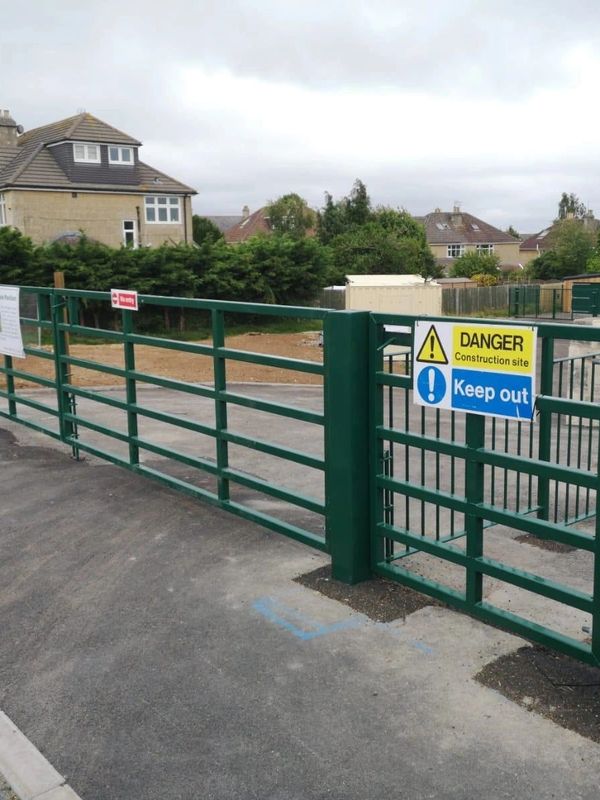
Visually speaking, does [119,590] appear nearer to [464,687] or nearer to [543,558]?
[464,687]

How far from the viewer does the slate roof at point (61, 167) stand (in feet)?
150

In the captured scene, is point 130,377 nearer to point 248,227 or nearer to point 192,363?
point 192,363

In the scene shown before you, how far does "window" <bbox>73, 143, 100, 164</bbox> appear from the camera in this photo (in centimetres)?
4703

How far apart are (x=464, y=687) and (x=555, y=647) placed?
55cm

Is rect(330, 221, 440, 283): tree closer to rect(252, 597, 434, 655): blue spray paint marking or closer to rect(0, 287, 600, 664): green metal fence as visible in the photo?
rect(0, 287, 600, 664): green metal fence

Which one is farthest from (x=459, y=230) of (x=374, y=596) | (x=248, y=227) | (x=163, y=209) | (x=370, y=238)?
(x=374, y=596)

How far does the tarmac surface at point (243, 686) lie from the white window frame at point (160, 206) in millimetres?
46179

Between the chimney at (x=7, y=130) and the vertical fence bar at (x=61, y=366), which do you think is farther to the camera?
the chimney at (x=7, y=130)

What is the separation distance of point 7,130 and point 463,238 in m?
67.4

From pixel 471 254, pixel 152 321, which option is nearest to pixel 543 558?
pixel 152 321

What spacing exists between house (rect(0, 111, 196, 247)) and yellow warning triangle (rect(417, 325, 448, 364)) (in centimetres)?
4220

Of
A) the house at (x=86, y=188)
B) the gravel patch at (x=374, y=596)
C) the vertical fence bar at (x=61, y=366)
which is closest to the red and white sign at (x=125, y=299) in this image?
the vertical fence bar at (x=61, y=366)

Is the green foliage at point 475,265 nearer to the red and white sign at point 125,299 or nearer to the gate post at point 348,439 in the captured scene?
the red and white sign at point 125,299

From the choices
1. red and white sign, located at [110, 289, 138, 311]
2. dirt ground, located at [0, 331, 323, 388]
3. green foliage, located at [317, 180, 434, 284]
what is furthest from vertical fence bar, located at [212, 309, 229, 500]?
green foliage, located at [317, 180, 434, 284]
